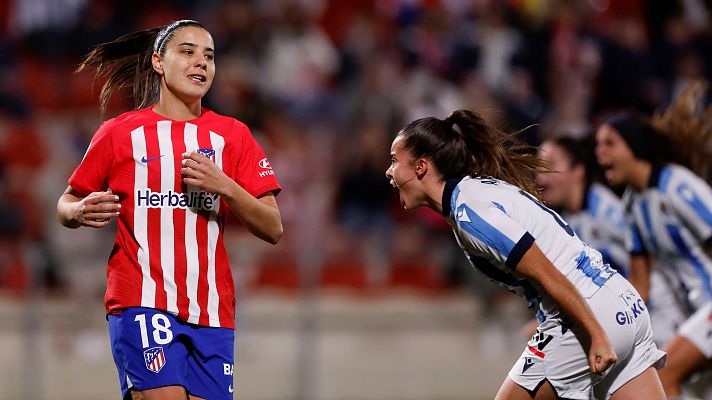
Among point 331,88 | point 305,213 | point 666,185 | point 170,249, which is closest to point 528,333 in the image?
point 666,185

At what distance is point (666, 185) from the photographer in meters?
6.10

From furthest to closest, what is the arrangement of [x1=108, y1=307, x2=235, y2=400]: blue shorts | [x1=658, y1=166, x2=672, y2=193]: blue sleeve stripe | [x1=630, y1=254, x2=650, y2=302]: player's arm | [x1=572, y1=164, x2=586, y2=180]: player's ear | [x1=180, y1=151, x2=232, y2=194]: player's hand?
[x1=572, y1=164, x2=586, y2=180]: player's ear, [x1=630, y1=254, x2=650, y2=302]: player's arm, [x1=658, y1=166, x2=672, y2=193]: blue sleeve stripe, [x1=108, y1=307, x2=235, y2=400]: blue shorts, [x1=180, y1=151, x2=232, y2=194]: player's hand

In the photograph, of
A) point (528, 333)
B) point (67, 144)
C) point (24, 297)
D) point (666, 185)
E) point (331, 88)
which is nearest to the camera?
point (528, 333)

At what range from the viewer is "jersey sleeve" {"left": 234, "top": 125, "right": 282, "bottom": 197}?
14.3 ft

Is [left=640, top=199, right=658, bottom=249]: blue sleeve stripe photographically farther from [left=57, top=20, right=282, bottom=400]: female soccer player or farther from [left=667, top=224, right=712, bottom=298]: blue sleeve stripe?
[left=57, top=20, right=282, bottom=400]: female soccer player

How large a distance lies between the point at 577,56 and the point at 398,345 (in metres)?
4.30

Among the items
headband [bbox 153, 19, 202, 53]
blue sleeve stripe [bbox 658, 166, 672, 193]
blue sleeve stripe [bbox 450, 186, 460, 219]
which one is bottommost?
blue sleeve stripe [bbox 450, 186, 460, 219]

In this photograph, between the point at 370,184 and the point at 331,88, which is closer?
the point at 370,184

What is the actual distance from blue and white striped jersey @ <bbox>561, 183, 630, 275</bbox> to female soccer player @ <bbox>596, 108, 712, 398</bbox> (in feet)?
1.34

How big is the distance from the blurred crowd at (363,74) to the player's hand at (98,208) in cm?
524

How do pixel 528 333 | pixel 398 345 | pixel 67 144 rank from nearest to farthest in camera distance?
pixel 528 333 < pixel 398 345 < pixel 67 144

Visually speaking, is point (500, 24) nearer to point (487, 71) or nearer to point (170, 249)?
point (487, 71)

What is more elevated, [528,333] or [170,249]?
[170,249]

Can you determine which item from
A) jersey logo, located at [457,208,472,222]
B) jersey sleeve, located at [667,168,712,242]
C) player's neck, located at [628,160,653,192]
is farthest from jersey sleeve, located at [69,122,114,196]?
jersey sleeve, located at [667,168,712,242]
